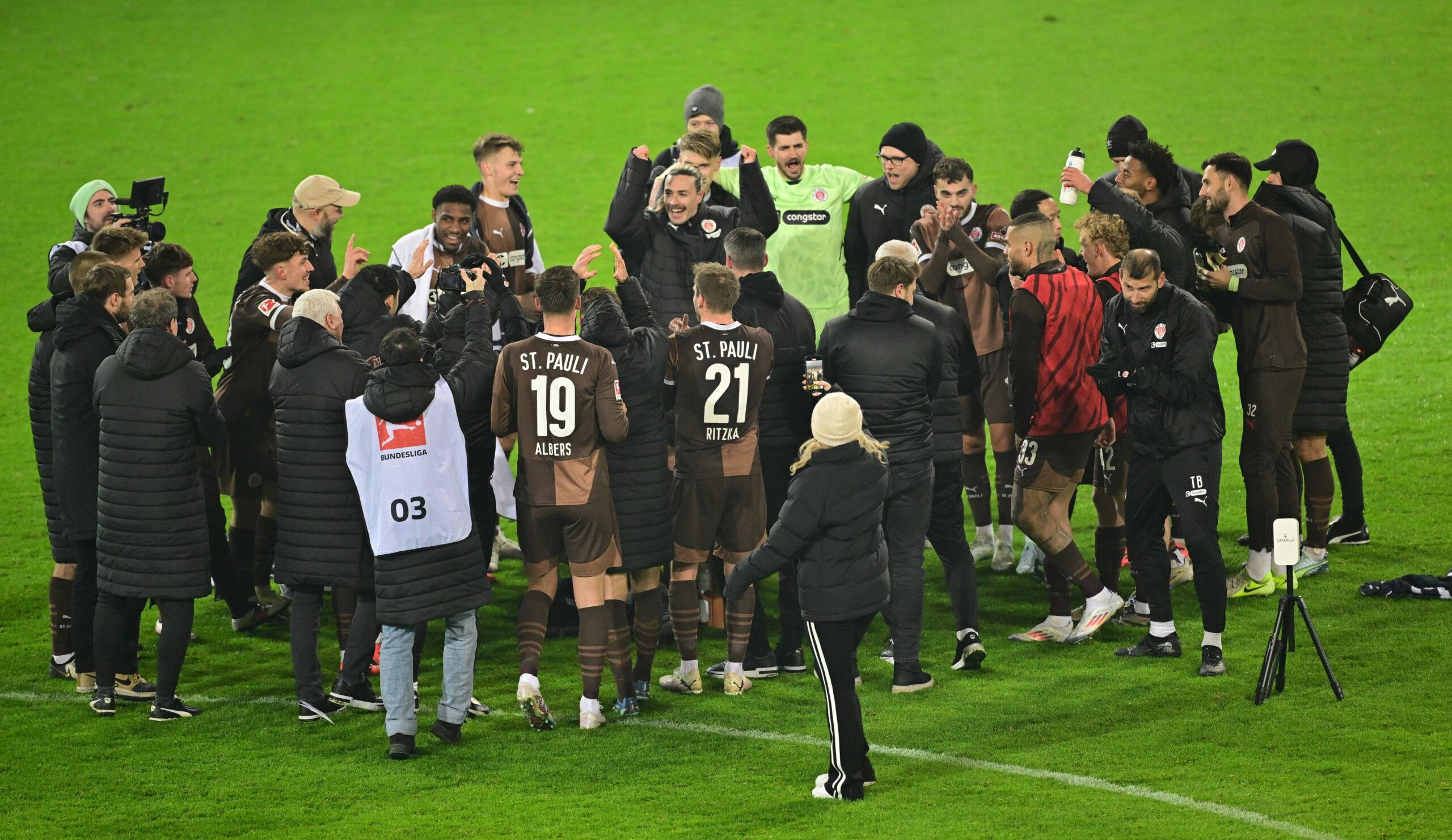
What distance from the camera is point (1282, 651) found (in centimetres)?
709

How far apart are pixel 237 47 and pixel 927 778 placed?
807 inches

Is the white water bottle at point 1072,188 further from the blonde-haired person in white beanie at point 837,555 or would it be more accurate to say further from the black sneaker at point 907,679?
the blonde-haired person in white beanie at point 837,555

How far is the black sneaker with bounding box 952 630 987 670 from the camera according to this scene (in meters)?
7.68

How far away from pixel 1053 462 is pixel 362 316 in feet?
12.2

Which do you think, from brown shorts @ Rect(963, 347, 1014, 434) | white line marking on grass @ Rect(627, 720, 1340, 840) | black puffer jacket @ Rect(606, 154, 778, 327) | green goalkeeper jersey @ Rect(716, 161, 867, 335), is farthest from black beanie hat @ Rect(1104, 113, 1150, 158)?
white line marking on grass @ Rect(627, 720, 1340, 840)

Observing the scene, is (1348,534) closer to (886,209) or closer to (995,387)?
(995,387)

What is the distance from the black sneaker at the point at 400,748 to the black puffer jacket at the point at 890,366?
102 inches

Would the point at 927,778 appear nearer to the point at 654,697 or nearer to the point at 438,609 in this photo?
the point at 654,697

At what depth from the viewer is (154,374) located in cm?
695

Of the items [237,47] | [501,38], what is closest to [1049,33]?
[501,38]

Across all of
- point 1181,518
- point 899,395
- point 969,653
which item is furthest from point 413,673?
point 1181,518

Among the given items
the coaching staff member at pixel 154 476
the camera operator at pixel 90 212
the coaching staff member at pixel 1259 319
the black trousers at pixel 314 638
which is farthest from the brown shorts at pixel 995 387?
the camera operator at pixel 90 212

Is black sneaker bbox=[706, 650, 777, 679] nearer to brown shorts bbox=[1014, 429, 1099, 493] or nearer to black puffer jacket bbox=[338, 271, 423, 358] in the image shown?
brown shorts bbox=[1014, 429, 1099, 493]

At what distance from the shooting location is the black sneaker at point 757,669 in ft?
25.4
